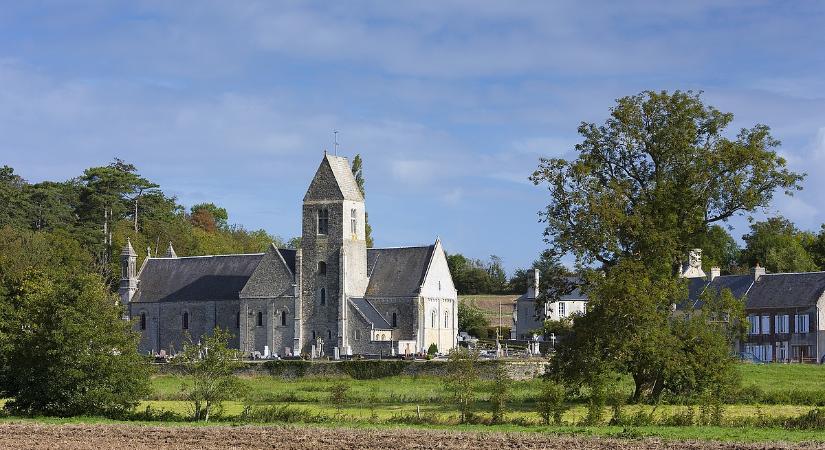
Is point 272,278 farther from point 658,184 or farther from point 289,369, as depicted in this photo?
point 658,184

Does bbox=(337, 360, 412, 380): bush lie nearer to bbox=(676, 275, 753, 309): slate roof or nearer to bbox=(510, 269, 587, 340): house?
bbox=(676, 275, 753, 309): slate roof

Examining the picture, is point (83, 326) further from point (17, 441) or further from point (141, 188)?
point (141, 188)

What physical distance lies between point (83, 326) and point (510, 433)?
17288mm

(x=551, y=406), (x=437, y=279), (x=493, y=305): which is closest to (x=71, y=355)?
(x=551, y=406)

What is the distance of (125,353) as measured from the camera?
45.7 metres

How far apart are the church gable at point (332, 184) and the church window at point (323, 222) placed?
3.69ft

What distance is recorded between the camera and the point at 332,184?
9481 centimetres

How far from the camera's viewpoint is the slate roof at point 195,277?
99.2 m

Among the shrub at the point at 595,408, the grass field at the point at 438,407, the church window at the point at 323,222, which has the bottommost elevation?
the grass field at the point at 438,407

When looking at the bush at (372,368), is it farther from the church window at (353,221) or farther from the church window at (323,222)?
the church window at (353,221)

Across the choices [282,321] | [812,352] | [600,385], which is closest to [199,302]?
[282,321]

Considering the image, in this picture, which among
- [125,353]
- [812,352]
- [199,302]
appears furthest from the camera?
[199,302]

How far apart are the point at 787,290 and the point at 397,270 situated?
28009 mm

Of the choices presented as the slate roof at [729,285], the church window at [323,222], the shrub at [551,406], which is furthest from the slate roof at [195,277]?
the shrub at [551,406]
